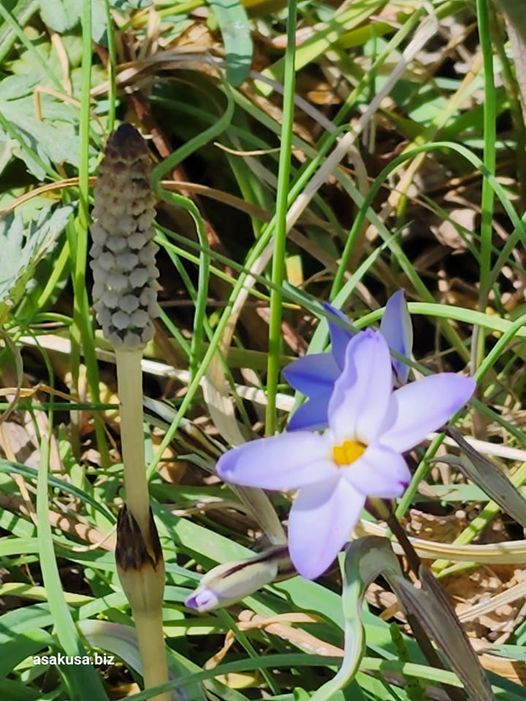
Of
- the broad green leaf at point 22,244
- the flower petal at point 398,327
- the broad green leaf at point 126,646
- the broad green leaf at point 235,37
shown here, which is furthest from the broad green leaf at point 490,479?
the broad green leaf at point 235,37

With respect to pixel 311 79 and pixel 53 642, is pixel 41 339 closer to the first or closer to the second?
pixel 53 642

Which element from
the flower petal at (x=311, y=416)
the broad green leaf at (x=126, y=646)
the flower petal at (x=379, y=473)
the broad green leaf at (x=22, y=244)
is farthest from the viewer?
the broad green leaf at (x=22, y=244)

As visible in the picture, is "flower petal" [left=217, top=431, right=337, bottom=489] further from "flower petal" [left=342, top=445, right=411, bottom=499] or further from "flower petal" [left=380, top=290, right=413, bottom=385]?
"flower petal" [left=380, top=290, right=413, bottom=385]

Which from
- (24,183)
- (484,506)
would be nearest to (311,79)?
(24,183)

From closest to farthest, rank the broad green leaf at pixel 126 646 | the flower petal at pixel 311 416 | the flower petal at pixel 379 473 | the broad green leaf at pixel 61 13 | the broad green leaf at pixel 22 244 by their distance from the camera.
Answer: the flower petal at pixel 379 473 < the flower petal at pixel 311 416 < the broad green leaf at pixel 126 646 < the broad green leaf at pixel 22 244 < the broad green leaf at pixel 61 13

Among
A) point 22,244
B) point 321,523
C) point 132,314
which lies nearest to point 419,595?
point 321,523

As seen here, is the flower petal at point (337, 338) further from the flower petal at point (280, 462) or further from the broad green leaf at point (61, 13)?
the broad green leaf at point (61, 13)
